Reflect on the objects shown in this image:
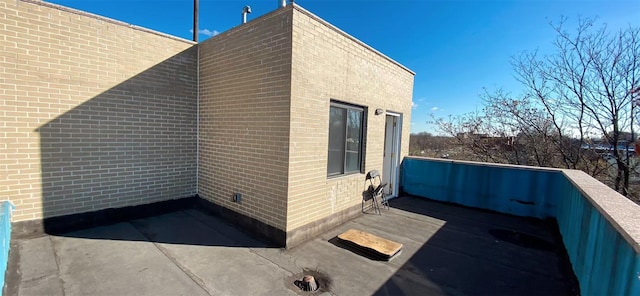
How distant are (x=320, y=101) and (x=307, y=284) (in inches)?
101

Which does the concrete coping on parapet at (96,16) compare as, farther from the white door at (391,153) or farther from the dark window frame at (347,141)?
the white door at (391,153)

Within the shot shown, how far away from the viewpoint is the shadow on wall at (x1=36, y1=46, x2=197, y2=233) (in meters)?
3.90

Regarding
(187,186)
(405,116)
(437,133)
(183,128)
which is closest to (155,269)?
(187,186)

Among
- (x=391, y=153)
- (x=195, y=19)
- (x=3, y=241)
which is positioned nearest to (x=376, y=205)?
(x=391, y=153)

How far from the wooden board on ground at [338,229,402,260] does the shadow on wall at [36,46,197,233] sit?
11.2 ft

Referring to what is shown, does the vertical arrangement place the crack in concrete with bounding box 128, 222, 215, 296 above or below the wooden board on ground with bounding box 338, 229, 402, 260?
below

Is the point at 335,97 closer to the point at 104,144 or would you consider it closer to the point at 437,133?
the point at 104,144

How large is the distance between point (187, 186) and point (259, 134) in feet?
7.76

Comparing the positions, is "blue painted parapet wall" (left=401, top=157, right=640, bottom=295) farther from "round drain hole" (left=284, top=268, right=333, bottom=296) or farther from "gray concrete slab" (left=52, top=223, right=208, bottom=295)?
"gray concrete slab" (left=52, top=223, right=208, bottom=295)

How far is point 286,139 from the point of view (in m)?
3.62

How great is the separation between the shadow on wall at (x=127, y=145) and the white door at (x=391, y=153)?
4544mm

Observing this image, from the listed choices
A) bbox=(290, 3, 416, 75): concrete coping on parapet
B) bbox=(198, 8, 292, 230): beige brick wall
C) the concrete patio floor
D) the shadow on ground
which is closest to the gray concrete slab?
the concrete patio floor

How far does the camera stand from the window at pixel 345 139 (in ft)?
14.9

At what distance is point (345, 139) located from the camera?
4.79 metres
